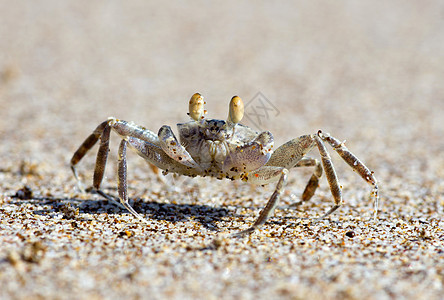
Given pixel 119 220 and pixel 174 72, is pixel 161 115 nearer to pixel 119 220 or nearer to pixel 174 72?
pixel 174 72

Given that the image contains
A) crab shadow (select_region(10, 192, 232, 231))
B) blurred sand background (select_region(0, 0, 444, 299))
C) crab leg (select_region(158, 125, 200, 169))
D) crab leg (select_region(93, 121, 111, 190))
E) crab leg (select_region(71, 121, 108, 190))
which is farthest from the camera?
crab leg (select_region(71, 121, 108, 190))

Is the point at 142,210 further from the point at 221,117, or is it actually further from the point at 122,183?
the point at 221,117

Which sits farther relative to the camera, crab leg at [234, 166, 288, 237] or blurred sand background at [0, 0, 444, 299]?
crab leg at [234, 166, 288, 237]

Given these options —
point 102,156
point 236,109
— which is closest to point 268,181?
point 236,109

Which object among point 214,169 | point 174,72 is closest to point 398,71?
point 174,72

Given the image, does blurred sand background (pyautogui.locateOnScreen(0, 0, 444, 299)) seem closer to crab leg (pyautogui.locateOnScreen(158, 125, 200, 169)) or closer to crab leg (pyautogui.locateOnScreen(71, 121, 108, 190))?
crab leg (pyautogui.locateOnScreen(71, 121, 108, 190))

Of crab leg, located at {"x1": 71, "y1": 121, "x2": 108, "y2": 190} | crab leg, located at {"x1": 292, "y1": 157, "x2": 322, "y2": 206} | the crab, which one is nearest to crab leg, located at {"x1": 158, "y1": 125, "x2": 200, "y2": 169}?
the crab

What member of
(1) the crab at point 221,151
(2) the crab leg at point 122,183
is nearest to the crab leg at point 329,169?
(1) the crab at point 221,151

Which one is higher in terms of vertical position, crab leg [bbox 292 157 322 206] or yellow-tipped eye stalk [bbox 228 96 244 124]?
yellow-tipped eye stalk [bbox 228 96 244 124]
